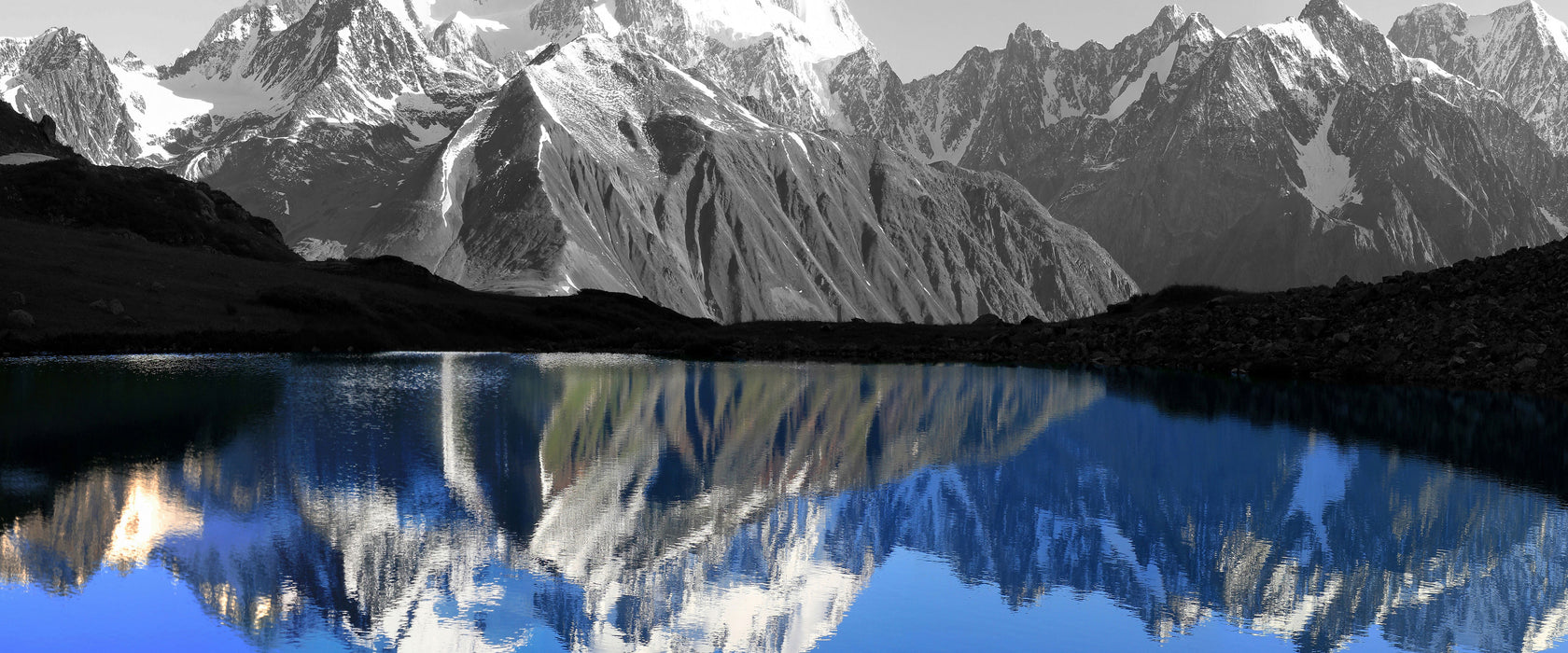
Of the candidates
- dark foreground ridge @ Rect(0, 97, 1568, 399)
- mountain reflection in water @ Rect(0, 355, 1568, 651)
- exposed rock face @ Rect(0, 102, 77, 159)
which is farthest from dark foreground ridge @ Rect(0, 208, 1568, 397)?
exposed rock face @ Rect(0, 102, 77, 159)

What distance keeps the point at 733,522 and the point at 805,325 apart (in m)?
83.9

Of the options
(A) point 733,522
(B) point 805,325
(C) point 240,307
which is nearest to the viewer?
(A) point 733,522

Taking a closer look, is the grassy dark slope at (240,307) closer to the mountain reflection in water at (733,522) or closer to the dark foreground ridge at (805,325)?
the dark foreground ridge at (805,325)

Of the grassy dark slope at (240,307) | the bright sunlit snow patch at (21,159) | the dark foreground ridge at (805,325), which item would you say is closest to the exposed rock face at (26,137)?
the bright sunlit snow patch at (21,159)

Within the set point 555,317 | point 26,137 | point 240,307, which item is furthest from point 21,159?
point 555,317

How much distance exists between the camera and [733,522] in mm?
25094

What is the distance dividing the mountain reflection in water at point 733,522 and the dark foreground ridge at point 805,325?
69.3 ft

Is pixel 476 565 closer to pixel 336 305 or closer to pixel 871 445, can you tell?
pixel 871 445

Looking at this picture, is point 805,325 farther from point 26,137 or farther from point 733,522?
point 733,522

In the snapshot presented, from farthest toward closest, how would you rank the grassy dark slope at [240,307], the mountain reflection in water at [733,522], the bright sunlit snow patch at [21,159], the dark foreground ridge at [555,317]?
the bright sunlit snow patch at [21,159] < the grassy dark slope at [240,307] < the dark foreground ridge at [555,317] < the mountain reflection in water at [733,522]

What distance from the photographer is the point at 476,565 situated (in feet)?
68.2

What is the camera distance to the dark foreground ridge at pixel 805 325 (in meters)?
65.4

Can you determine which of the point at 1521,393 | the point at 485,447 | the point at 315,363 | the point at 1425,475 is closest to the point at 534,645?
the point at 485,447

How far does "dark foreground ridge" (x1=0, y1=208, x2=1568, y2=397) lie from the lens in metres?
65.4
